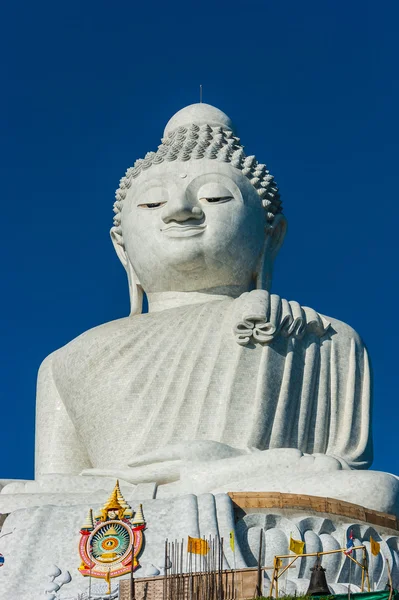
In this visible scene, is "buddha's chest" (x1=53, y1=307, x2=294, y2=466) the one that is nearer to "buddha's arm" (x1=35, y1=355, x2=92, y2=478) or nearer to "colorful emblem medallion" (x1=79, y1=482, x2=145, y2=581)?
"buddha's arm" (x1=35, y1=355, x2=92, y2=478)

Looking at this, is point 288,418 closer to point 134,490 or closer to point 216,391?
point 216,391

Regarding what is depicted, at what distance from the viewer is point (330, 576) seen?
1056cm

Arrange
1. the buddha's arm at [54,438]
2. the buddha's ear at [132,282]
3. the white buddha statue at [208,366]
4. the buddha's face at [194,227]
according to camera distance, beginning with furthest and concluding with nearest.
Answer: the buddha's ear at [132,282], the buddha's face at [194,227], the buddha's arm at [54,438], the white buddha statue at [208,366]

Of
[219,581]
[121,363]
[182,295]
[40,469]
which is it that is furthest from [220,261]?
[219,581]

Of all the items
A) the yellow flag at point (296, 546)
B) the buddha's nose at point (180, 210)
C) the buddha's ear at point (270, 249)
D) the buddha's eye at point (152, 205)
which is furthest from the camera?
the buddha's ear at point (270, 249)

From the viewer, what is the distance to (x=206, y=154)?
49.1ft

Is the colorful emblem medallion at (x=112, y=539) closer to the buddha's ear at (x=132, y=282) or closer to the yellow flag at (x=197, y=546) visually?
A: the yellow flag at (x=197, y=546)

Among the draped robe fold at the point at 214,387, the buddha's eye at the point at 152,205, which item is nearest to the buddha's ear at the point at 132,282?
the buddha's eye at the point at 152,205

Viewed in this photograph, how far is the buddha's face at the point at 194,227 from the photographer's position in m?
14.4

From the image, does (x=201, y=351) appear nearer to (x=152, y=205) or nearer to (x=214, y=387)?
(x=214, y=387)

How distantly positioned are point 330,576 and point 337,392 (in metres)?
3.27

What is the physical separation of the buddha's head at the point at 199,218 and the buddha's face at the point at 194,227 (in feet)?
0.04

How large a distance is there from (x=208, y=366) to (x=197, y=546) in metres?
3.66

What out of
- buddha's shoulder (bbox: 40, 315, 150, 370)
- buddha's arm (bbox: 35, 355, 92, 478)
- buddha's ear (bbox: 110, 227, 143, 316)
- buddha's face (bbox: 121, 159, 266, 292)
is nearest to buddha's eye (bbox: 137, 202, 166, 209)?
buddha's face (bbox: 121, 159, 266, 292)
